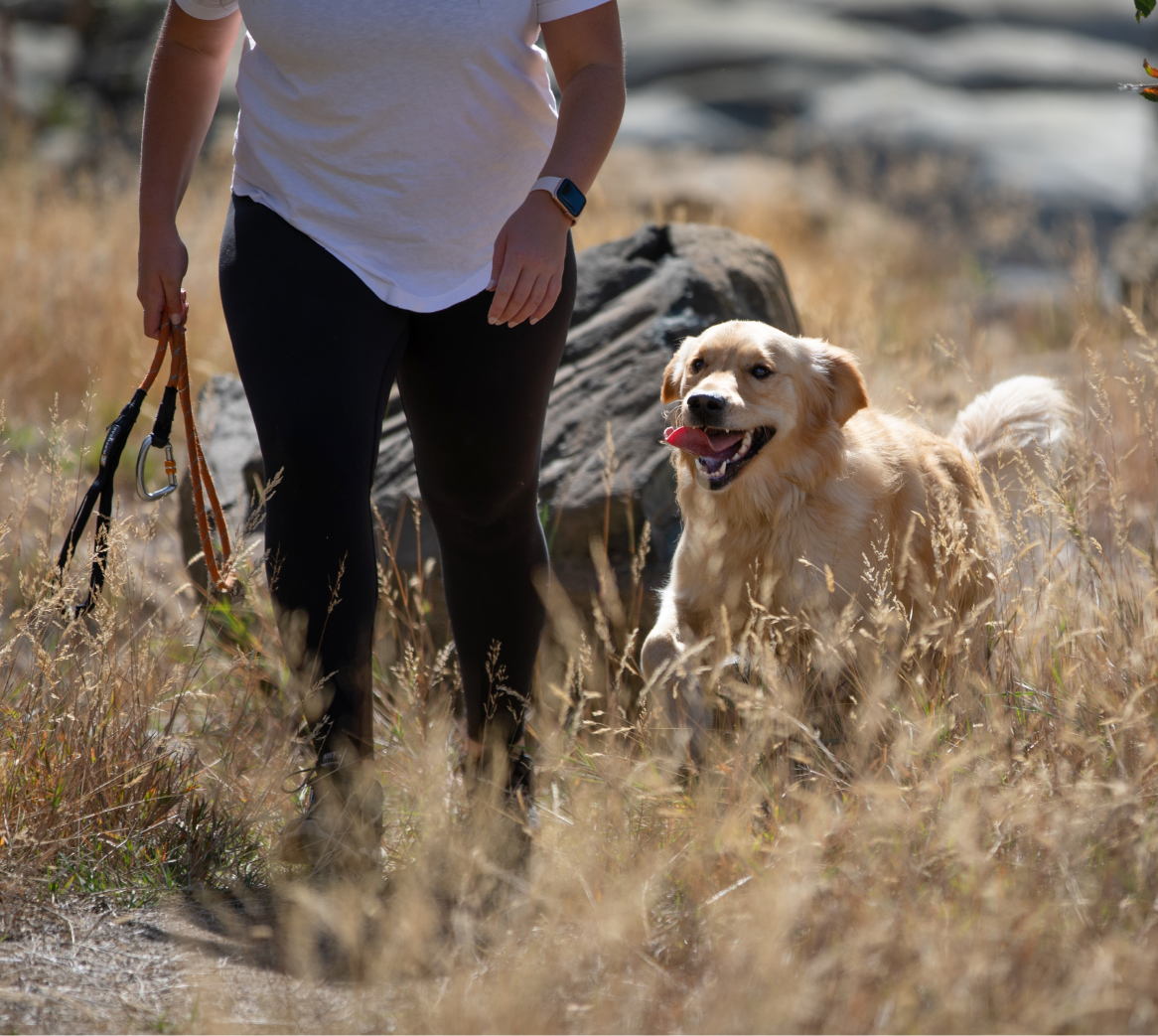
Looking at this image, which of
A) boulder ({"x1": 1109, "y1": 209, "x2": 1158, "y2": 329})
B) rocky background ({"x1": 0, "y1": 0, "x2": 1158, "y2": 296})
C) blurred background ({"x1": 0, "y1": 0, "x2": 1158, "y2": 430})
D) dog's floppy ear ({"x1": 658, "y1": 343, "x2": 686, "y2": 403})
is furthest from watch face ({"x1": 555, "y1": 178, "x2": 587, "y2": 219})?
rocky background ({"x1": 0, "y1": 0, "x2": 1158, "y2": 296})

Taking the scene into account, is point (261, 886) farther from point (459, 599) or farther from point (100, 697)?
point (459, 599)

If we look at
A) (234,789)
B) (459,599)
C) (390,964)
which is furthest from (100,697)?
(390,964)

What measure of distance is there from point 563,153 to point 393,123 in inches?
11.8

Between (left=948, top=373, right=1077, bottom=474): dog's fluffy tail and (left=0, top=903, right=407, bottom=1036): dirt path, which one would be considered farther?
(left=948, top=373, right=1077, bottom=474): dog's fluffy tail

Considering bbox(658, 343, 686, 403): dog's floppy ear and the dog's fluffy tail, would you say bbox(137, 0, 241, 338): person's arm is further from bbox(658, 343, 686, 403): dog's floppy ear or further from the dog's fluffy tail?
the dog's fluffy tail

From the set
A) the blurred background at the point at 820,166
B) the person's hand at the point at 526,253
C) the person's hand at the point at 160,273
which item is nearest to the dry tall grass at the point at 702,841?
the person's hand at the point at 160,273

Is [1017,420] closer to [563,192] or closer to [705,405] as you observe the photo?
[705,405]

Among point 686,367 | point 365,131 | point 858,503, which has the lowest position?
point 858,503

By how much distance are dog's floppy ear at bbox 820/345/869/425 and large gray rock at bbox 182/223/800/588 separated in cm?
64

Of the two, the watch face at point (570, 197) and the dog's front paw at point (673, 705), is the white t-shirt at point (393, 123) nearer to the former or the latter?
the watch face at point (570, 197)

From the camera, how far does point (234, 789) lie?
82.4 inches

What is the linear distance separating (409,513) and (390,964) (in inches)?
79.6

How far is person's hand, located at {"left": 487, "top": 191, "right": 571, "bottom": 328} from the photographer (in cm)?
178

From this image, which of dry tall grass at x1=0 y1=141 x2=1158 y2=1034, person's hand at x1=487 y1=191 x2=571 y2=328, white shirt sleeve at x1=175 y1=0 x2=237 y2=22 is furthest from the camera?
white shirt sleeve at x1=175 y1=0 x2=237 y2=22
